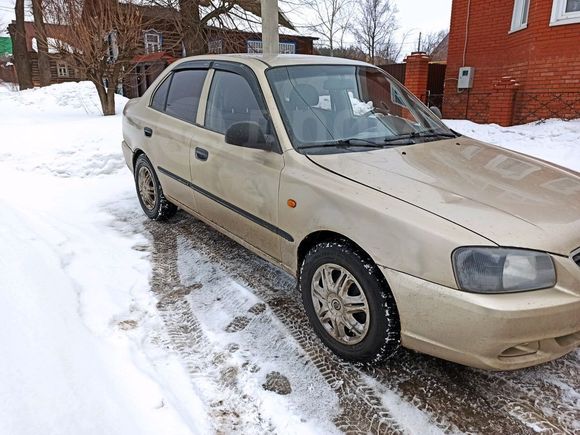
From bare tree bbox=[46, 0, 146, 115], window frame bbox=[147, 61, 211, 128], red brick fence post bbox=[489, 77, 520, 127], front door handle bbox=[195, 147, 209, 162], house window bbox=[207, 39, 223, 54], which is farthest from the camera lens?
house window bbox=[207, 39, 223, 54]

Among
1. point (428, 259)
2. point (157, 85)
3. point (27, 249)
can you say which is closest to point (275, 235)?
point (428, 259)

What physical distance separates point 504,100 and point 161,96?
7.93 meters

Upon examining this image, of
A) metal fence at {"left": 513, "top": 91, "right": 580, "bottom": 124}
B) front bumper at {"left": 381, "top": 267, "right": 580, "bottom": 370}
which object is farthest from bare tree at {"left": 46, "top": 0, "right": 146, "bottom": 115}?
front bumper at {"left": 381, "top": 267, "right": 580, "bottom": 370}

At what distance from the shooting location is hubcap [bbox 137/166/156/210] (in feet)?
16.4

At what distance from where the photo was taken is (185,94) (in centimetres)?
429

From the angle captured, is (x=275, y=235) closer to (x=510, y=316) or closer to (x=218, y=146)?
(x=218, y=146)

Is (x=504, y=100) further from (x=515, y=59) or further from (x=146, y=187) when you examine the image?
(x=146, y=187)

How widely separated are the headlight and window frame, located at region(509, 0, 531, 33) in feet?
33.0

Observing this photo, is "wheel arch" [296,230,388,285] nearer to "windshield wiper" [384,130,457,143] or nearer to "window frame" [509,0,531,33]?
"windshield wiper" [384,130,457,143]

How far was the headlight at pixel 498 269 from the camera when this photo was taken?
2062 mm

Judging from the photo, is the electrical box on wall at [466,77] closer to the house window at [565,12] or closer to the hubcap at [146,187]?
the house window at [565,12]

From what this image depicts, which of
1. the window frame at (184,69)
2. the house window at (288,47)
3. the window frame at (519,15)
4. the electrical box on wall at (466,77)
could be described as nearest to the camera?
the window frame at (184,69)

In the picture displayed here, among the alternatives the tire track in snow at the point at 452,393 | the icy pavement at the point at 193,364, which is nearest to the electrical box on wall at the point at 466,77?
the icy pavement at the point at 193,364

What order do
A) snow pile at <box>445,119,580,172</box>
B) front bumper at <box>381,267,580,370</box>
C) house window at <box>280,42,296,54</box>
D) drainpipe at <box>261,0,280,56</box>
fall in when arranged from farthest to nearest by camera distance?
house window at <box>280,42,296,54</box> < drainpipe at <box>261,0,280,56</box> < snow pile at <box>445,119,580,172</box> < front bumper at <box>381,267,580,370</box>
